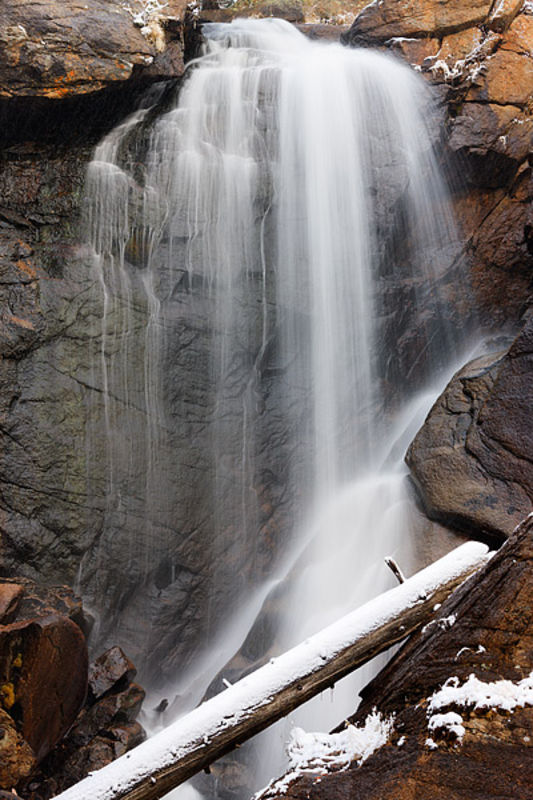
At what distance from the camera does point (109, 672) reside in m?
5.67

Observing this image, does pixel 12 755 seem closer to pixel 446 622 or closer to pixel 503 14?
pixel 446 622

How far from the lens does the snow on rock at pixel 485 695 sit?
200 centimetres

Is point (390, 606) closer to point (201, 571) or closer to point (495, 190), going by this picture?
point (201, 571)

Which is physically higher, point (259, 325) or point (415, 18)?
point (415, 18)

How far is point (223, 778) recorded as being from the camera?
4.98 meters

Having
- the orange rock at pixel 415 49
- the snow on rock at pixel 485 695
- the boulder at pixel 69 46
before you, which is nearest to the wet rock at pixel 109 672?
the snow on rock at pixel 485 695

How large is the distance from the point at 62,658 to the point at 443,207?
7.58 m

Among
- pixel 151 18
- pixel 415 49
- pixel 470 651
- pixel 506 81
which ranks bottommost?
pixel 470 651

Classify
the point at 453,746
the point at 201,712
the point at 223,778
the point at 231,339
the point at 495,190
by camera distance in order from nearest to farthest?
the point at 453,746, the point at 201,712, the point at 223,778, the point at 231,339, the point at 495,190

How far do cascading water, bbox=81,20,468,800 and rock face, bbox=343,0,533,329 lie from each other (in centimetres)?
42

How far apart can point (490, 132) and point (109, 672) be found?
843cm

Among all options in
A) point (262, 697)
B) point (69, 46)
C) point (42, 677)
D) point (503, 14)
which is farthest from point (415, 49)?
point (42, 677)

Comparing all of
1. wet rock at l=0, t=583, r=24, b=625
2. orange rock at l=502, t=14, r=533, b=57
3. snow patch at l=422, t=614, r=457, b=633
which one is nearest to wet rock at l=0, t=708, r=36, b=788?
wet rock at l=0, t=583, r=24, b=625

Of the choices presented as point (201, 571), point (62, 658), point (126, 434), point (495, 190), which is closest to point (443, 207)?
point (495, 190)
